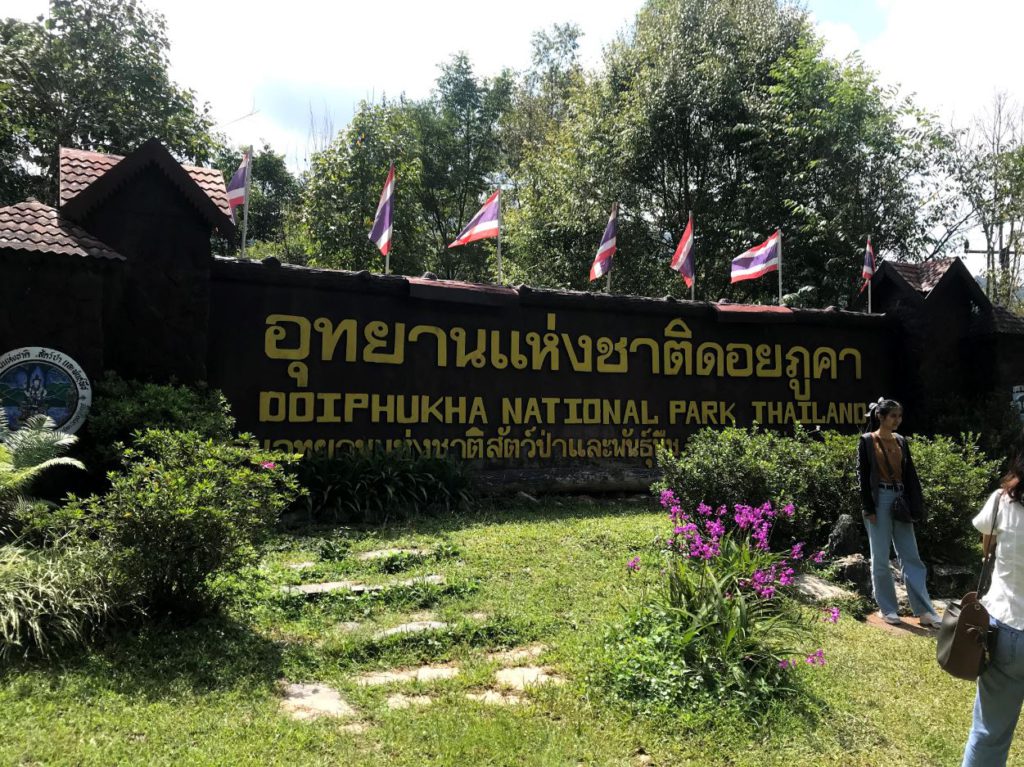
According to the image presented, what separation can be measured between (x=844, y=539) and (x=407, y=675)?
4604mm

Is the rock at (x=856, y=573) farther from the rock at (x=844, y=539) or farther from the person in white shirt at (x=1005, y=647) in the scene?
the person in white shirt at (x=1005, y=647)

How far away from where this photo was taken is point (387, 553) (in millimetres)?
6410

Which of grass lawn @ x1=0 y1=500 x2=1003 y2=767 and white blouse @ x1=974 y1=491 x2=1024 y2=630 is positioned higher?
white blouse @ x1=974 y1=491 x2=1024 y2=630

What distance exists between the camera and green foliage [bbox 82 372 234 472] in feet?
22.1

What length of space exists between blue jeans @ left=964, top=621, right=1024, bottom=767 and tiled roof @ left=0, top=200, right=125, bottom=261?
24.9 feet

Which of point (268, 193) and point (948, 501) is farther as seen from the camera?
point (268, 193)

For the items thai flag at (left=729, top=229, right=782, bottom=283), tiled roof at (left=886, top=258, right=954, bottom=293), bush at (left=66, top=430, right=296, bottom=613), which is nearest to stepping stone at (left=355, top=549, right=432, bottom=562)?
bush at (left=66, top=430, right=296, bottom=613)

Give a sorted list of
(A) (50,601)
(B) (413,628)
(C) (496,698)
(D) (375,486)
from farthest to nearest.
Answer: (D) (375,486) < (B) (413,628) < (A) (50,601) < (C) (496,698)

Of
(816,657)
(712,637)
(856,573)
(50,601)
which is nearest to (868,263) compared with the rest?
(856,573)

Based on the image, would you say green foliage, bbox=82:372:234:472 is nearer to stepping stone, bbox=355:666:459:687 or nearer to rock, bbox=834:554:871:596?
stepping stone, bbox=355:666:459:687

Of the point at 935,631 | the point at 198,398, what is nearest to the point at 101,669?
the point at 198,398

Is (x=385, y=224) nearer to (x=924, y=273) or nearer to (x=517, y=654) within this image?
(x=517, y=654)

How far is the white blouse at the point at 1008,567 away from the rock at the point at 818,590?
3069 millimetres

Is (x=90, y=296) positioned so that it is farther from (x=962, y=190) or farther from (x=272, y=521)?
(x=962, y=190)
